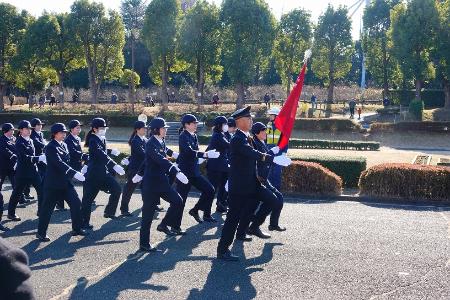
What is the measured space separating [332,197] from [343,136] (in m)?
17.7

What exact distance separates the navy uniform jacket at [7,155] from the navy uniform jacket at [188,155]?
160 inches

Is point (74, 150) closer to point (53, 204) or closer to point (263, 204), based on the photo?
point (53, 204)

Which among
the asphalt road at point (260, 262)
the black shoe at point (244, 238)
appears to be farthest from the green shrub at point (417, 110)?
the black shoe at point (244, 238)

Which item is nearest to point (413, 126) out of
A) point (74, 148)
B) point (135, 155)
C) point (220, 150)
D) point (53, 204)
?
point (220, 150)

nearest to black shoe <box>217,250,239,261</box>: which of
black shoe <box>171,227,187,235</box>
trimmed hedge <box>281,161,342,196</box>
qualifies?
black shoe <box>171,227,187,235</box>

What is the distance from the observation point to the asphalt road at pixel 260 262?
20.1 ft

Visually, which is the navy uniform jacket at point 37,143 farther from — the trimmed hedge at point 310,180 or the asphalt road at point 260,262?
the trimmed hedge at point 310,180

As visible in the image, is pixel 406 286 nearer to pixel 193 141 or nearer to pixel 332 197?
pixel 193 141

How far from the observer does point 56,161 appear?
8.54 metres

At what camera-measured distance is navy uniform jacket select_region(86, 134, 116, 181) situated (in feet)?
31.2

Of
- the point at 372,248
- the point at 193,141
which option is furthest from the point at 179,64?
the point at 372,248

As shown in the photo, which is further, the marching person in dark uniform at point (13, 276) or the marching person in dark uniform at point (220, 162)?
the marching person in dark uniform at point (220, 162)

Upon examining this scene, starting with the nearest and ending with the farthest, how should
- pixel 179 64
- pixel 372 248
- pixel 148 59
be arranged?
pixel 372 248
pixel 179 64
pixel 148 59

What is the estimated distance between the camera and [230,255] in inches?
290
